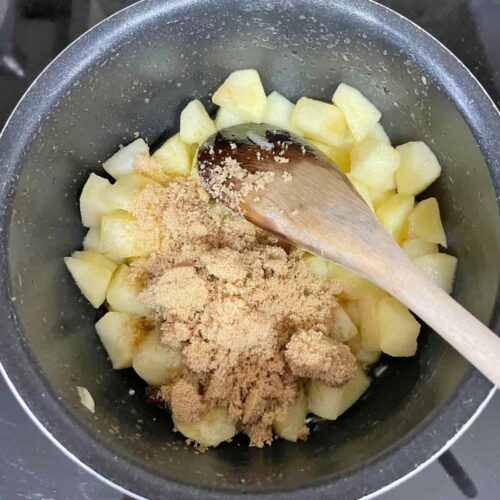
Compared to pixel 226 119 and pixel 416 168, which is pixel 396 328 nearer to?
pixel 416 168

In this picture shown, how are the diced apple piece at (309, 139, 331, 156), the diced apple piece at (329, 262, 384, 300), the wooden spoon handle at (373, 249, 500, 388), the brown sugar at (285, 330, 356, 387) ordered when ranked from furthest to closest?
the diced apple piece at (309, 139, 331, 156)
the diced apple piece at (329, 262, 384, 300)
the brown sugar at (285, 330, 356, 387)
the wooden spoon handle at (373, 249, 500, 388)

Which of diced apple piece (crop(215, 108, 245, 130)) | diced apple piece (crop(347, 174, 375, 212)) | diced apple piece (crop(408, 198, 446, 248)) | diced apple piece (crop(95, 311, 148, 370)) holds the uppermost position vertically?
diced apple piece (crop(408, 198, 446, 248))

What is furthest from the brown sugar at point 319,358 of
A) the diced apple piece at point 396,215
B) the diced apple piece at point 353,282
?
the diced apple piece at point 396,215

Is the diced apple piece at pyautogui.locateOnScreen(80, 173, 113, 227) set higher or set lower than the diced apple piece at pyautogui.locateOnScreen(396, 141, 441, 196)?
lower

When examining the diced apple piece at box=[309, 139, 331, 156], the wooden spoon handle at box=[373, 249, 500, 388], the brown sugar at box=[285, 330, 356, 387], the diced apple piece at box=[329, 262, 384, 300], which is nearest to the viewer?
the wooden spoon handle at box=[373, 249, 500, 388]

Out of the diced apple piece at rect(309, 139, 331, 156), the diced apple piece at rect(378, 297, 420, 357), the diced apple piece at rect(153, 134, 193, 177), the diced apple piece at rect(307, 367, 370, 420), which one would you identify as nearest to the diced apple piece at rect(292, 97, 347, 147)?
the diced apple piece at rect(309, 139, 331, 156)

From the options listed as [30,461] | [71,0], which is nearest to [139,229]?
[30,461]

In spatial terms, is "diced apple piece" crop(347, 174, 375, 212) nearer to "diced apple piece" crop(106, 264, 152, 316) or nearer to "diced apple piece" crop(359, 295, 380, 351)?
"diced apple piece" crop(359, 295, 380, 351)

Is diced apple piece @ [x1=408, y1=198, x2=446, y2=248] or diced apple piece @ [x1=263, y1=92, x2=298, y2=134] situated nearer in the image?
diced apple piece @ [x1=408, y1=198, x2=446, y2=248]
